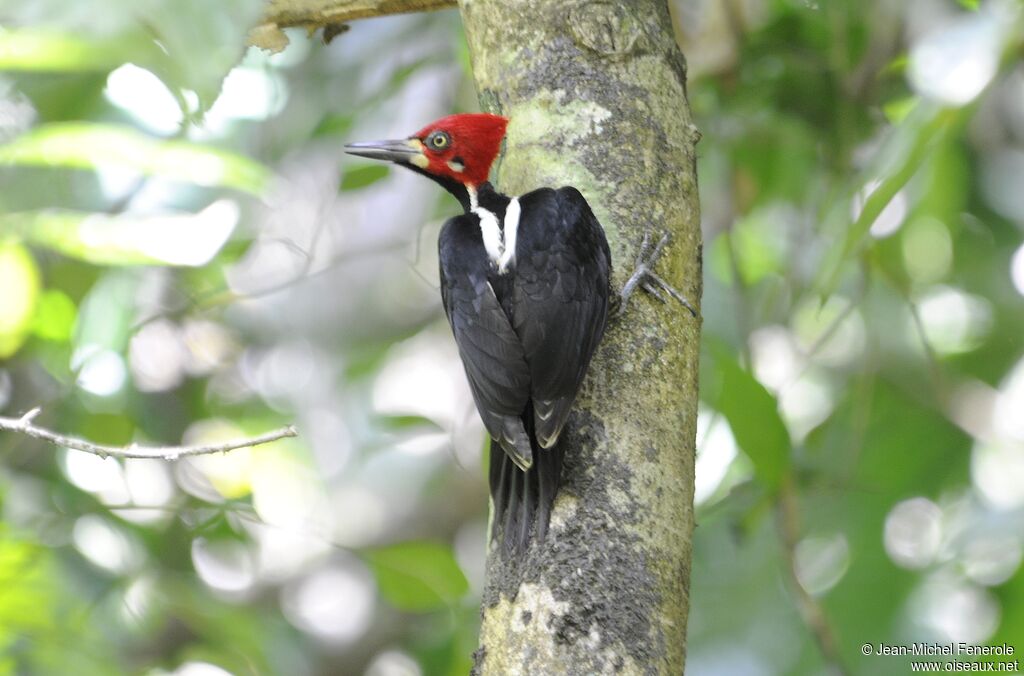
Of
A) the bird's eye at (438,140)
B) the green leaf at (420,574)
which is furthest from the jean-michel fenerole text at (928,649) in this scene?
the bird's eye at (438,140)

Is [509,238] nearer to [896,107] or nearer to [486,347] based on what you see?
[486,347]

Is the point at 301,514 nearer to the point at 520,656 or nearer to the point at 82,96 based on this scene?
the point at 82,96

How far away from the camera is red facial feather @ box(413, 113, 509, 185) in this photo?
275 cm

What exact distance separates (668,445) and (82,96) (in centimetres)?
201

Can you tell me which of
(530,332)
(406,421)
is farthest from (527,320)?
(406,421)

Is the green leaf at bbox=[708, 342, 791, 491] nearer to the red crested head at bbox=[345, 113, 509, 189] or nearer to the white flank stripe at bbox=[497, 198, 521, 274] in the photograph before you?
the white flank stripe at bbox=[497, 198, 521, 274]

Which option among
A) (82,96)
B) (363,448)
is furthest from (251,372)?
(82,96)

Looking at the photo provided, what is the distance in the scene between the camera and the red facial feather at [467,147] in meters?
2.75

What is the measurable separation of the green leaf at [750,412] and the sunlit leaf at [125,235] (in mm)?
1433

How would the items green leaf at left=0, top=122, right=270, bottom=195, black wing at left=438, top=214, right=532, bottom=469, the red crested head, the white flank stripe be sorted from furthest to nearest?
the red crested head → green leaf at left=0, top=122, right=270, bottom=195 → the white flank stripe → black wing at left=438, top=214, right=532, bottom=469

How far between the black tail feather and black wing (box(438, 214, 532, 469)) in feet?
0.11

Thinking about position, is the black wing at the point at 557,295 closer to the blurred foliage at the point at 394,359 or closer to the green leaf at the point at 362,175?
the blurred foliage at the point at 394,359

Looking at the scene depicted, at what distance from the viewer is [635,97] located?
2334 mm

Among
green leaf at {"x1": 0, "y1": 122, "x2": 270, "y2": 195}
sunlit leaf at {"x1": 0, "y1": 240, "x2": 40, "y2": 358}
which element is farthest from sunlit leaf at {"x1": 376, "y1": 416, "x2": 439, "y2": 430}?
sunlit leaf at {"x1": 0, "y1": 240, "x2": 40, "y2": 358}
